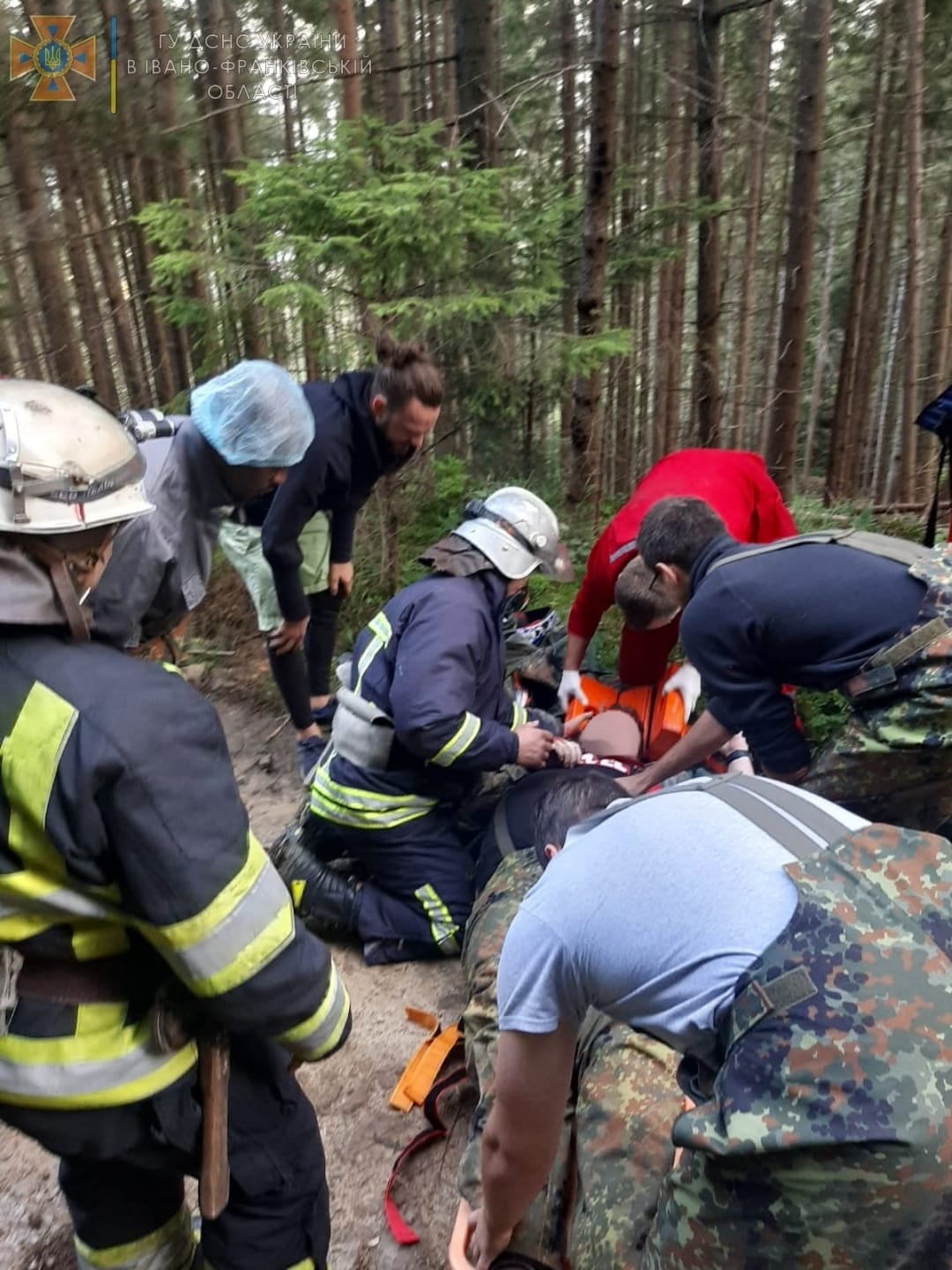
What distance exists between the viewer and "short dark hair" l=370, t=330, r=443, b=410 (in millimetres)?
3562

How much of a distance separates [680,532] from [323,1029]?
6.41 ft

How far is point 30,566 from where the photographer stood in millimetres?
1241

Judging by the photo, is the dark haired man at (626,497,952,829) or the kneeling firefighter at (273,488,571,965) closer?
the dark haired man at (626,497,952,829)

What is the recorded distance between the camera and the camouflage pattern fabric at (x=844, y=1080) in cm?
109

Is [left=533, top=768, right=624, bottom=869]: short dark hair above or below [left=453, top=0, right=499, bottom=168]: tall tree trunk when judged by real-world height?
below

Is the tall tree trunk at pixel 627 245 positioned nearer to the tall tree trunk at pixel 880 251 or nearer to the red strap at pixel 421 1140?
the tall tree trunk at pixel 880 251

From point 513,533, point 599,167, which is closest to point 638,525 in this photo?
point 513,533

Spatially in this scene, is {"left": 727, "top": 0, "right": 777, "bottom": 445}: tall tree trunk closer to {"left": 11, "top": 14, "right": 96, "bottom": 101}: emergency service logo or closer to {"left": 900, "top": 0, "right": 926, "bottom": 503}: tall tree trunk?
{"left": 900, "top": 0, "right": 926, "bottom": 503}: tall tree trunk

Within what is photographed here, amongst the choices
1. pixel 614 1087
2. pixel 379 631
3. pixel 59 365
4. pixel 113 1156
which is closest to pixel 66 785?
pixel 113 1156

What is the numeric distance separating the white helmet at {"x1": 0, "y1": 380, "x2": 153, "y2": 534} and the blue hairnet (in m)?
1.42

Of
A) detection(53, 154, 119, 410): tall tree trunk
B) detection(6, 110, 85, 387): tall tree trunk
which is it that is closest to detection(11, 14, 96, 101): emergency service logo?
detection(6, 110, 85, 387): tall tree trunk

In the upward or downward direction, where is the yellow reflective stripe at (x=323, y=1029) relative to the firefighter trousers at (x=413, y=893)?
upward

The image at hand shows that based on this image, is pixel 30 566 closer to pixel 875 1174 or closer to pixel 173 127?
pixel 875 1174

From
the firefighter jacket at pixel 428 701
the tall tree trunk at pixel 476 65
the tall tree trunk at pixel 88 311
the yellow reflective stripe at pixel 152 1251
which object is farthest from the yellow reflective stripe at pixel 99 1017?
the tall tree trunk at pixel 88 311
